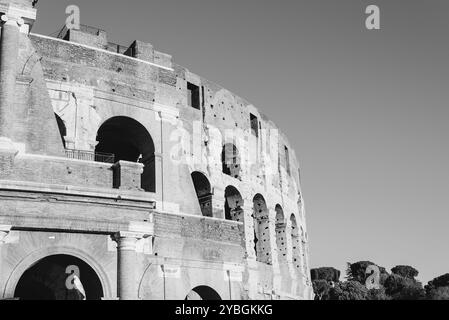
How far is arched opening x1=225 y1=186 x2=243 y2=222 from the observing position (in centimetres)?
2369

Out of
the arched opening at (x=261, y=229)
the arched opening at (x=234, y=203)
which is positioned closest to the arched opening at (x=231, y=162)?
the arched opening at (x=234, y=203)

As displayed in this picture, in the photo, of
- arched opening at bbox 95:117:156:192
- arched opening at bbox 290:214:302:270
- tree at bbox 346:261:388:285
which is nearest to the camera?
arched opening at bbox 95:117:156:192

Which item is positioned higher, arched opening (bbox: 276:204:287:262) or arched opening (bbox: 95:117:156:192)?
arched opening (bbox: 95:117:156:192)

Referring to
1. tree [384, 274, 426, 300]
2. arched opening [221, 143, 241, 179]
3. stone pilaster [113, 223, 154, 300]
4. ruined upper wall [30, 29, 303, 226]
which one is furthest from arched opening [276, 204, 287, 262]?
tree [384, 274, 426, 300]

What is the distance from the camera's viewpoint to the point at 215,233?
17109 mm

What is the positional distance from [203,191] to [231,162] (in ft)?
8.72

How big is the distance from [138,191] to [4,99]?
12.6 ft

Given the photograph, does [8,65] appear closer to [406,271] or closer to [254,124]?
[254,124]

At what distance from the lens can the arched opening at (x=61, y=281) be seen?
1297 cm

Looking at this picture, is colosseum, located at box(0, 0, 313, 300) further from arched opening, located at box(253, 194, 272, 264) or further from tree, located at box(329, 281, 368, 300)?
tree, located at box(329, 281, 368, 300)

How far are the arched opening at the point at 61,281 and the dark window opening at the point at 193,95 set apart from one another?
32.9 ft

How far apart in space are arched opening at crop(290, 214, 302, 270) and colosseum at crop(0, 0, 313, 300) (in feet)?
8.42

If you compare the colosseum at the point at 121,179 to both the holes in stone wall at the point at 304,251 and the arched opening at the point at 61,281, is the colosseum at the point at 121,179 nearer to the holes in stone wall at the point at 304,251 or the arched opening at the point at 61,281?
the arched opening at the point at 61,281
